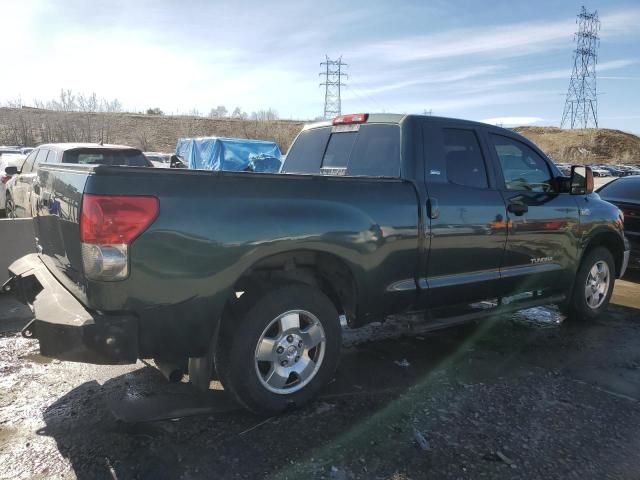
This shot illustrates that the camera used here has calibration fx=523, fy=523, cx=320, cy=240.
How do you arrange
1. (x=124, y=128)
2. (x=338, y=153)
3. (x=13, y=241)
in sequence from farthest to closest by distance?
(x=124, y=128), (x=13, y=241), (x=338, y=153)

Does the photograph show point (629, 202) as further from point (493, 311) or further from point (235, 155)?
point (235, 155)

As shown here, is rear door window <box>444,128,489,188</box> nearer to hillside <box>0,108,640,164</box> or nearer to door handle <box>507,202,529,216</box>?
door handle <box>507,202,529,216</box>

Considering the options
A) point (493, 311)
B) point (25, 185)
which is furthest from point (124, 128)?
point (493, 311)

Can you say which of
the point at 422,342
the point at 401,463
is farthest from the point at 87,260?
the point at 422,342

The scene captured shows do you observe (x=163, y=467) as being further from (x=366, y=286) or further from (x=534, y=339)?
(x=534, y=339)

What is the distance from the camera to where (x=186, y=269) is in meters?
2.92

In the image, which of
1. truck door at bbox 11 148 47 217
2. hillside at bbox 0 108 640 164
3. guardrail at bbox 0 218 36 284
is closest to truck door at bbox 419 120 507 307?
guardrail at bbox 0 218 36 284

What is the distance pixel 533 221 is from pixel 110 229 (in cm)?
368

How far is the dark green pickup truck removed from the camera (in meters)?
2.81

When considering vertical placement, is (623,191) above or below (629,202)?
above

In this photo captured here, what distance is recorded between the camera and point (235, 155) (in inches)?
954

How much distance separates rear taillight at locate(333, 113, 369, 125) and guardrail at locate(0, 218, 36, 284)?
3954 millimetres

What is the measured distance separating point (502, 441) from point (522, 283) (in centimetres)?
197

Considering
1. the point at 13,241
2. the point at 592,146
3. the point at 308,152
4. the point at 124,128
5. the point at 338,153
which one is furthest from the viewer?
the point at 592,146
